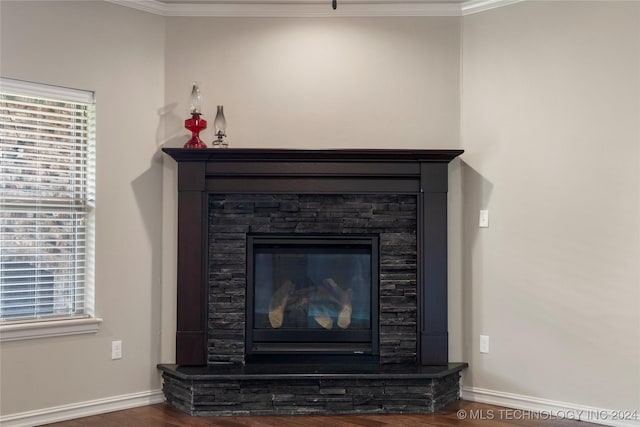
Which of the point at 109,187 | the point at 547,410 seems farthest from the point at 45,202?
the point at 547,410

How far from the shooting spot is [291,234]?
3.99 metres

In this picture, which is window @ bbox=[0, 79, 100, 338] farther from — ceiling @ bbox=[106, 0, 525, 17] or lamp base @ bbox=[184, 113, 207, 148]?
ceiling @ bbox=[106, 0, 525, 17]

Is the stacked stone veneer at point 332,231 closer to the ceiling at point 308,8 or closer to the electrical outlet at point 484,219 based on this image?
the electrical outlet at point 484,219

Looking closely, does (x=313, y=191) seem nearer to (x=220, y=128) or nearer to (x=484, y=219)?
(x=220, y=128)

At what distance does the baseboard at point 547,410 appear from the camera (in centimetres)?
343

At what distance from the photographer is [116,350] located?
12.5ft

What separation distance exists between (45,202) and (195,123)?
0.98 metres

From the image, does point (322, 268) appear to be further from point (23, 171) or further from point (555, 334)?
point (23, 171)

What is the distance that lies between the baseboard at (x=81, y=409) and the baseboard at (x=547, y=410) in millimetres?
1975

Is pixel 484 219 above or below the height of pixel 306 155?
below

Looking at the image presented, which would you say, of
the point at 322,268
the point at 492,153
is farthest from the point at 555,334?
the point at 322,268

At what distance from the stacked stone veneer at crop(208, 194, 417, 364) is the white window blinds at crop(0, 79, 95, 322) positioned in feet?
2.55

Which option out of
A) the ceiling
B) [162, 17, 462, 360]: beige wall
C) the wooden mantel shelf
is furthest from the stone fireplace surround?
the ceiling

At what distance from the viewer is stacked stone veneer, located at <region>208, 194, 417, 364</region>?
12.9 ft
